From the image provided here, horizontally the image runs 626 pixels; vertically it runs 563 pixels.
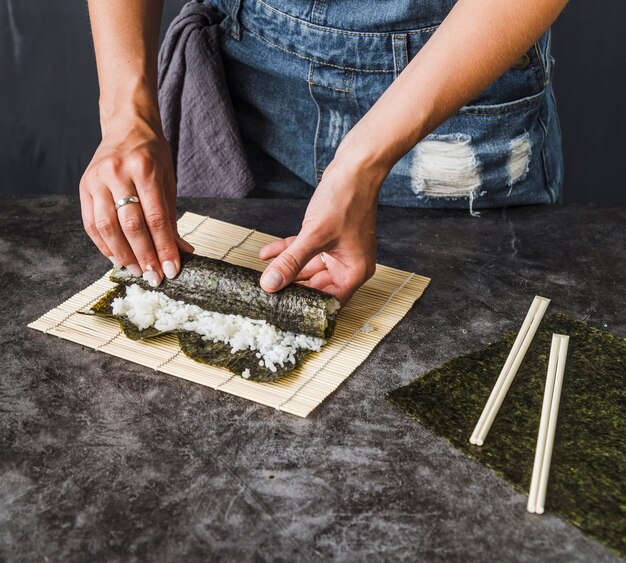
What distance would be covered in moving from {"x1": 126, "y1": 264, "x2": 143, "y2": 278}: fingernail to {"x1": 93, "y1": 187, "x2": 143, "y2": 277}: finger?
0.03 m

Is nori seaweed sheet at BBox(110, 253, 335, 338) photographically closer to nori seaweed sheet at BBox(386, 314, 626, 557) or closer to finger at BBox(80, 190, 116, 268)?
finger at BBox(80, 190, 116, 268)

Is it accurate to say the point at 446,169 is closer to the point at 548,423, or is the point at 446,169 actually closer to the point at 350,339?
the point at 350,339

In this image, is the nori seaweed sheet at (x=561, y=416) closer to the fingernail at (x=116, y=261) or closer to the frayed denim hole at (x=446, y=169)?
the frayed denim hole at (x=446, y=169)

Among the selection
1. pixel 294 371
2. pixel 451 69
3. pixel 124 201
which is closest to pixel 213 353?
pixel 294 371

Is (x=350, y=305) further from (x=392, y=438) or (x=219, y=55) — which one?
(x=219, y=55)

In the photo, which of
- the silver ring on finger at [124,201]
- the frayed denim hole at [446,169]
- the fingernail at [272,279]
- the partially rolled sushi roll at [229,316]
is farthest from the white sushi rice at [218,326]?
the frayed denim hole at [446,169]

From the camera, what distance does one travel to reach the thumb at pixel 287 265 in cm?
159

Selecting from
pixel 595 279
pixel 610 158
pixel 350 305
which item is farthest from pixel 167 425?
pixel 610 158

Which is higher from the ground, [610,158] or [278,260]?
[278,260]

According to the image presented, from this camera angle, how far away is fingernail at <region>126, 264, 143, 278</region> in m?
1.71

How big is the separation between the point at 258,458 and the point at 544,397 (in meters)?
0.57

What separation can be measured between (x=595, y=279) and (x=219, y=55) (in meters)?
1.26

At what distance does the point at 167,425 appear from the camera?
1.42 meters

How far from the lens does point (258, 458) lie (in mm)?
1338
